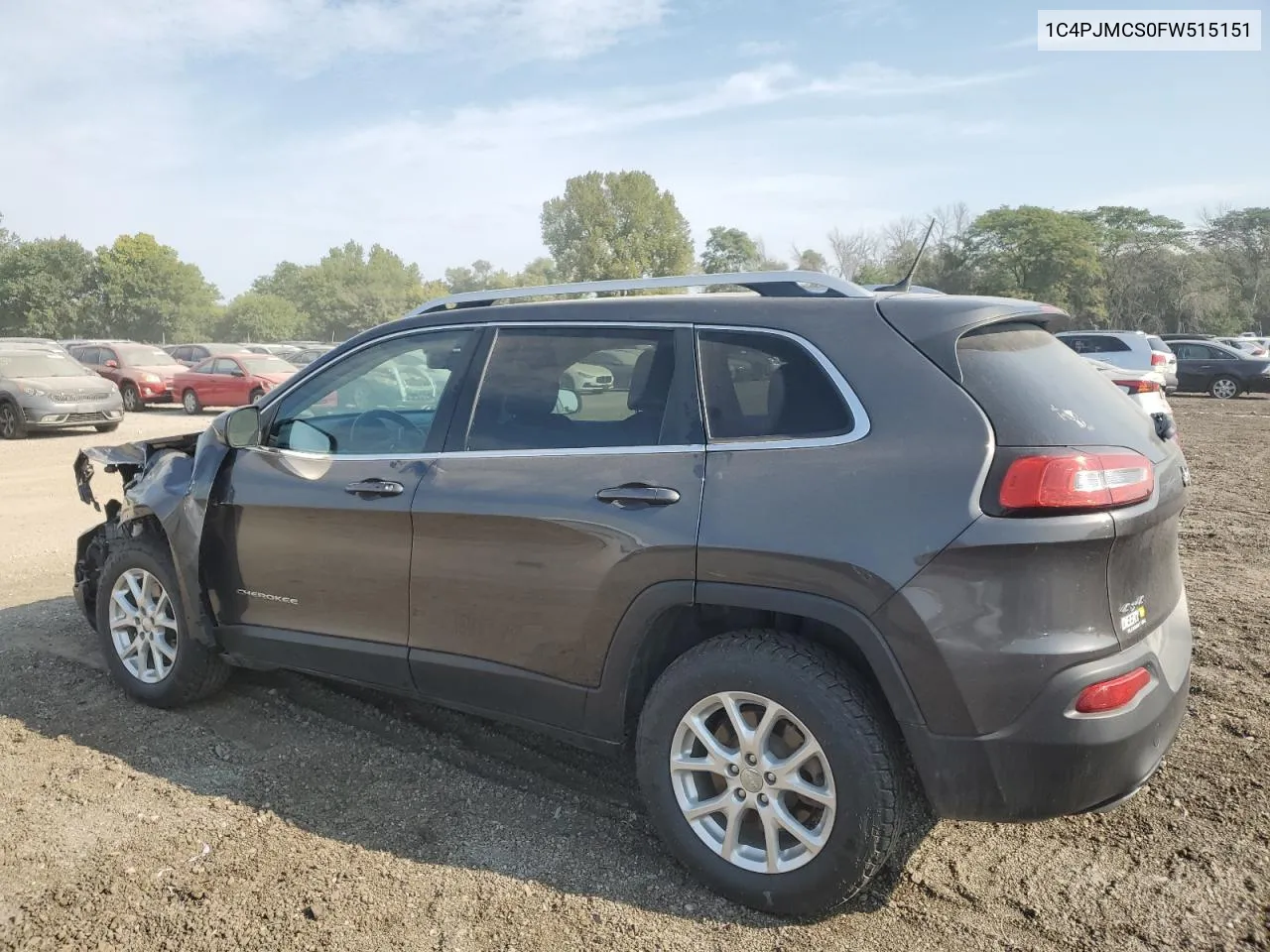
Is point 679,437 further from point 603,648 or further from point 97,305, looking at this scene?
point 97,305

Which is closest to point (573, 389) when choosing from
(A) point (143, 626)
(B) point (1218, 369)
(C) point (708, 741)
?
(C) point (708, 741)

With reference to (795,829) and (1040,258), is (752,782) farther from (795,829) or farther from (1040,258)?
(1040,258)

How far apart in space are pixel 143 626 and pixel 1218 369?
27929mm

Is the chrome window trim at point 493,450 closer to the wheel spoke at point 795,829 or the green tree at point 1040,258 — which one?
the wheel spoke at point 795,829

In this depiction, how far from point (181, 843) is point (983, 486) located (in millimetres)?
2754

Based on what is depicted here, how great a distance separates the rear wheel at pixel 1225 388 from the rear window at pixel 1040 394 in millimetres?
26627

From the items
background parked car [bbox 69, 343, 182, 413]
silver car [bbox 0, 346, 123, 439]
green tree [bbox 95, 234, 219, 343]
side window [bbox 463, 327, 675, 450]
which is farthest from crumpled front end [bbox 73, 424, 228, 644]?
green tree [bbox 95, 234, 219, 343]

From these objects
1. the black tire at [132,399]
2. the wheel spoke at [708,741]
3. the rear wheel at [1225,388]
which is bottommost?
the rear wheel at [1225,388]

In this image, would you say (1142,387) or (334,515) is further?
(1142,387)

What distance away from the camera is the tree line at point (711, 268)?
6150cm

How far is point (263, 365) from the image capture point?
21234mm

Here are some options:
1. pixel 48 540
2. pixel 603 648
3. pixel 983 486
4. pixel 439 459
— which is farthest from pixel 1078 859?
pixel 48 540

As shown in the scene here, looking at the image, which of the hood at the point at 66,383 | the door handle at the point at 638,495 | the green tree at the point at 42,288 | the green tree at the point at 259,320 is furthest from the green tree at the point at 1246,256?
the green tree at the point at 42,288

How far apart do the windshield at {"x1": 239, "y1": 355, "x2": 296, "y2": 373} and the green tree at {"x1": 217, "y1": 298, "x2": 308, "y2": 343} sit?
72.4 m
